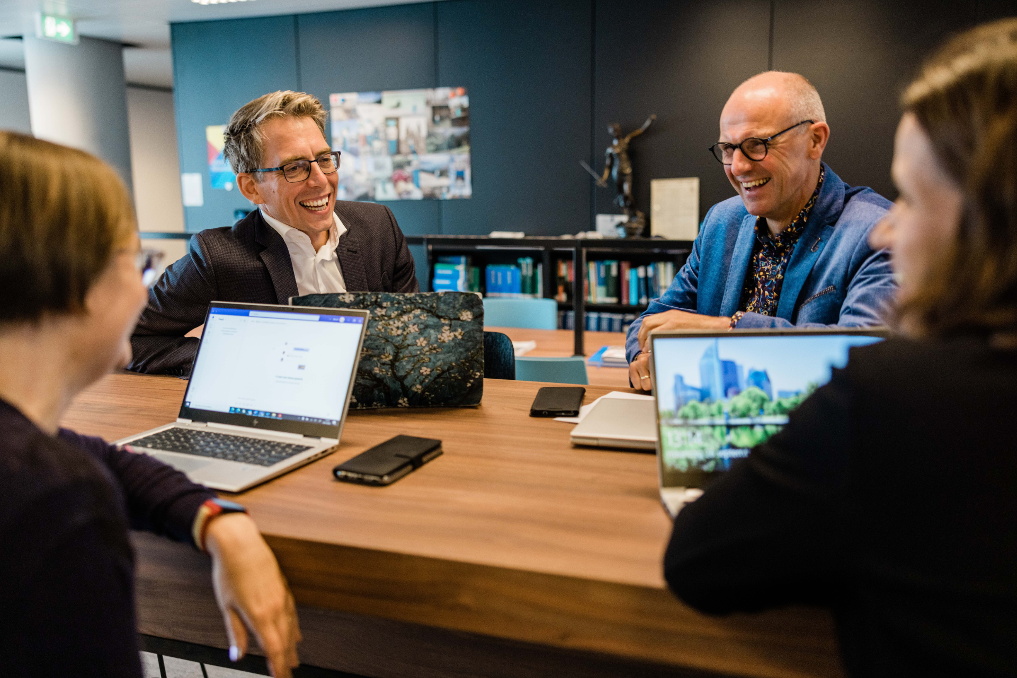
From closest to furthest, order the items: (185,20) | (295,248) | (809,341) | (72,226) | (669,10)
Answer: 1. (72,226)
2. (809,341)
3. (295,248)
4. (669,10)
5. (185,20)

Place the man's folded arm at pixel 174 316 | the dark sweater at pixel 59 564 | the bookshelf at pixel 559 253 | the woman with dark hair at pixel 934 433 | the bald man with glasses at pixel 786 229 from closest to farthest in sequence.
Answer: the woman with dark hair at pixel 934 433 < the dark sweater at pixel 59 564 < the bald man with glasses at pixel 786 229 < the man's folded arm at pixel 174 316 < the bookshelf at pixel 559 253

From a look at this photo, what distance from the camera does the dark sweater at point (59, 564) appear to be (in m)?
0.67

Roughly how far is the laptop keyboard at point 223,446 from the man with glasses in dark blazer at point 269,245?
588 millimetres

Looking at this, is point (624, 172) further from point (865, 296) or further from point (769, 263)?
point (865, 296)

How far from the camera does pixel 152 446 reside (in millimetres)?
1292

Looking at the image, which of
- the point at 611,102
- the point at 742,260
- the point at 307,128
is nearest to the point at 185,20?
the point at 611,102

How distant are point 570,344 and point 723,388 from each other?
2.07 metres

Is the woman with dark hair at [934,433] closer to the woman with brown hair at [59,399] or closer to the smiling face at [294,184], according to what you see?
the woman with brown hair at [59,399]

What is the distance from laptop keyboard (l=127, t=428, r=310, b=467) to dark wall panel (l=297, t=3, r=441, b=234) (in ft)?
15.8

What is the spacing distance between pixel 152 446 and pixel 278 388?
246mm

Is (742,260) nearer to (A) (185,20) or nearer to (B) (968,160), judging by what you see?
(B) (968,160)

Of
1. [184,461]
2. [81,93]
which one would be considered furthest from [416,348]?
[81,93]

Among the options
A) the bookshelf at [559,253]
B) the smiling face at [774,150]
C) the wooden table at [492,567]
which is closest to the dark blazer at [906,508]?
the wooden table at [492,567]

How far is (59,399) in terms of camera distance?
80 cm
